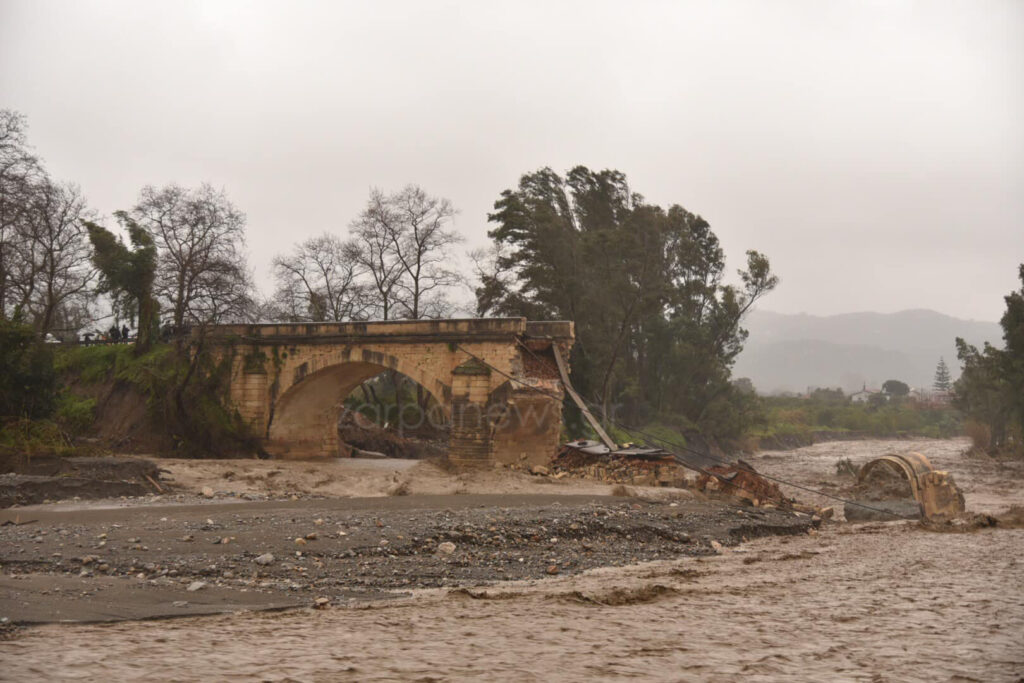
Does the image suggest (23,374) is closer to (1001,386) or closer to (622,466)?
(622,466)

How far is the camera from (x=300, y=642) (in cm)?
580

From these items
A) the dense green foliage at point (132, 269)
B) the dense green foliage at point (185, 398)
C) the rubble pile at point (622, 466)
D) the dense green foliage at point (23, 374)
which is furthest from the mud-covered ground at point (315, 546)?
the dense green foliage at point (132, 269)

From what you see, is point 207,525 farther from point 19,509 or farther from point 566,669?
point 566,669

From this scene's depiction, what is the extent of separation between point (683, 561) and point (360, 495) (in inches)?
309

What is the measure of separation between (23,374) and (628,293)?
20.6 meters

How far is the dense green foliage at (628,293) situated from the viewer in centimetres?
2919

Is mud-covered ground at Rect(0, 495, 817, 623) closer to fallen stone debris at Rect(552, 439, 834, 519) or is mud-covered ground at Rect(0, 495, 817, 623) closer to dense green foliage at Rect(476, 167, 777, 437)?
fallen stone debris at Rect(552, 439, 834, 519)

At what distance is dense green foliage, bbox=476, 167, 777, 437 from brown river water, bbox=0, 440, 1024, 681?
19.8 meters

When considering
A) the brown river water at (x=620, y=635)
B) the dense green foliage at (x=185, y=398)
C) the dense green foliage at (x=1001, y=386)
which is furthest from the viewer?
the dense green foliage at (x=1001, y=386)

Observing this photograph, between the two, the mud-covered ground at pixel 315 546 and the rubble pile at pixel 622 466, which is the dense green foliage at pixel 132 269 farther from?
the rubble pile at pixel 622 466

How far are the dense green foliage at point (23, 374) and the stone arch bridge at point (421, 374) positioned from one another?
4964mm

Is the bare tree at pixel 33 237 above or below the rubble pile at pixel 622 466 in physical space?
above

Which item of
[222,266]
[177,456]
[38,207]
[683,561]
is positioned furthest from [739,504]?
[38,207]

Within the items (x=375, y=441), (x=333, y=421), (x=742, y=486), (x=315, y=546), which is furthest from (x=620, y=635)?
(x=375, y=441)
